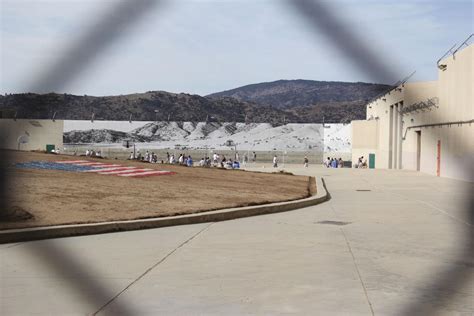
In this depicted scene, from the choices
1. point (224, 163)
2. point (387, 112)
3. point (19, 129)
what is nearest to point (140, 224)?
point (387, 112)

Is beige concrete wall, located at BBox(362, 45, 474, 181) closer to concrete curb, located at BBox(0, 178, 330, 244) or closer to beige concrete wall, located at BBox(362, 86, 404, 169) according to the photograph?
beige concrete wall, located at BBox(362, 86, 404, 169)

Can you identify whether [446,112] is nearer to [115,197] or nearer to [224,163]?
[115,197]

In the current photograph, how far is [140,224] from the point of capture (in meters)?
11.0

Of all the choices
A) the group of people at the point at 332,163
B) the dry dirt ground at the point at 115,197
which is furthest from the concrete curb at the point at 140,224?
the group of people at the point at 332,163

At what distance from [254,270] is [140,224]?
4268 millimetres

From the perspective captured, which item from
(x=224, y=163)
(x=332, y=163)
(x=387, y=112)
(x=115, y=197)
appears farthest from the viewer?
(x=332, y=163)

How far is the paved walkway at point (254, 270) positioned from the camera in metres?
5.16

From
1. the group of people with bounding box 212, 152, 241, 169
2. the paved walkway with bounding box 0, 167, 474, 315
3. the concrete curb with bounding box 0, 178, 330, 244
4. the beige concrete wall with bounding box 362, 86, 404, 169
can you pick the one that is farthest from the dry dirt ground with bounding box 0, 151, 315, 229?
the group of people with bounding box 212, 152, 241, 169

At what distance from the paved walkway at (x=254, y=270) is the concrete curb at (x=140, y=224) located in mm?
218

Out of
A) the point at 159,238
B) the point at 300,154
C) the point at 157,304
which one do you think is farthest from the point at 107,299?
the point at 300,154

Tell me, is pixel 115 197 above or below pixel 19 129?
below

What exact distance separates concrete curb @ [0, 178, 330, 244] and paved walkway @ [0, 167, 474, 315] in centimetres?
22

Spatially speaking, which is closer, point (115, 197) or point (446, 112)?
point (446, 112)

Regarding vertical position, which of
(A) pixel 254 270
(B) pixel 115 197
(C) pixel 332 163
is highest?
(B) pixel 115 197
